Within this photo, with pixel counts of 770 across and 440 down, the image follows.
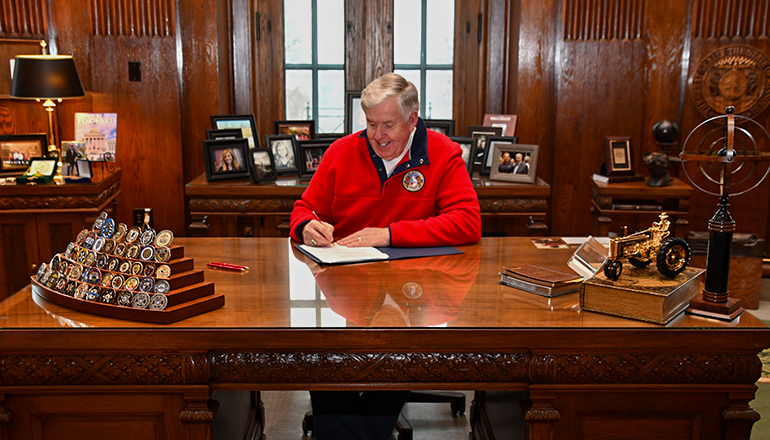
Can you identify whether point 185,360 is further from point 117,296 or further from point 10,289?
point 10,289

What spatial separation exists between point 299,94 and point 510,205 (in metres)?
1.90

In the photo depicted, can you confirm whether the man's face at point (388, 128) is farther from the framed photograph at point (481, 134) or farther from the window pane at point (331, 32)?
the window pane at point (331, 32)

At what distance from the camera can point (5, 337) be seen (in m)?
1.69

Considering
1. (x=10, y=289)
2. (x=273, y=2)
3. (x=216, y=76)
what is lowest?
(x=10, y=289)

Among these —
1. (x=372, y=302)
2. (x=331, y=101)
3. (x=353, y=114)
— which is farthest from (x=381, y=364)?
(x=331, y=101)

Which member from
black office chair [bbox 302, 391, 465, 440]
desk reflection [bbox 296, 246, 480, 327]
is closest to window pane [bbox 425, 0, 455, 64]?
black office chair [bbox 302, 391, 465, 440]

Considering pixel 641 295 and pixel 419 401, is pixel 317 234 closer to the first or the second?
pixel 419 401

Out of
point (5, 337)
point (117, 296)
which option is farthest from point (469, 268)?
point (5, 337)

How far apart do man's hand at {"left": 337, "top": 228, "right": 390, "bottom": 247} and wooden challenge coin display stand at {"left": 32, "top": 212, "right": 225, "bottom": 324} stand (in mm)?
728

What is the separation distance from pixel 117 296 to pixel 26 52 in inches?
133

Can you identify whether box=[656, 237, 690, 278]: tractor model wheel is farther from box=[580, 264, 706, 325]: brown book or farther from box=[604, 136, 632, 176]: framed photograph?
box=[604, 136, 632, 176]: framed photograph

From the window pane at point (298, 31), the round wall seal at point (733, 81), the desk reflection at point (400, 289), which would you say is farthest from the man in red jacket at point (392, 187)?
the round wall seal at point (733, 81)

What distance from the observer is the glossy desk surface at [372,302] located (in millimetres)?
1728

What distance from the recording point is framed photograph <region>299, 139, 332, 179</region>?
14.0 ft
